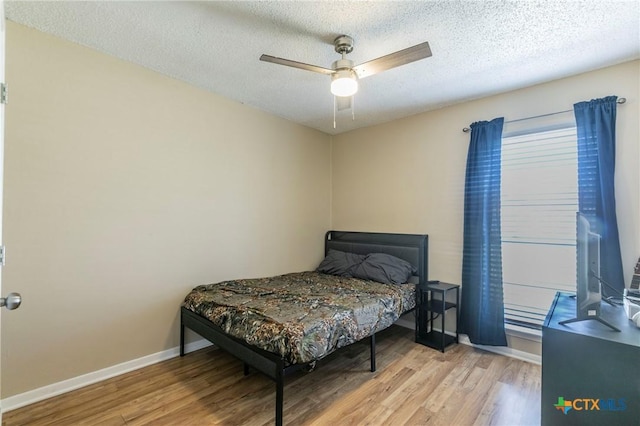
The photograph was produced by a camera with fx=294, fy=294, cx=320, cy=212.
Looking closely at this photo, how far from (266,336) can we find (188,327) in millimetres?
1243

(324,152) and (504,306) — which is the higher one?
(324,152)

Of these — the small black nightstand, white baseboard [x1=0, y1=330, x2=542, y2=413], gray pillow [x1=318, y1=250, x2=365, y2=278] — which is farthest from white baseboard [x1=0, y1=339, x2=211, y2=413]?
the small black nightstand

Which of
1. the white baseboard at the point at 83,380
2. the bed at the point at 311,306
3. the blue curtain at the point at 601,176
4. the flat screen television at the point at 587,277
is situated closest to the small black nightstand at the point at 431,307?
the bed at the point at 311,306

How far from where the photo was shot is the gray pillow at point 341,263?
374 centimetres

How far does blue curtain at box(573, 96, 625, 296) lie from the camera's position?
237 centimetres

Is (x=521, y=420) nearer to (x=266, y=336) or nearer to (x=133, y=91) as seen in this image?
(x=266, y=336)

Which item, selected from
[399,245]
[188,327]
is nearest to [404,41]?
[399,245]

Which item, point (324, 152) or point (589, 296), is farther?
point (324, 152)

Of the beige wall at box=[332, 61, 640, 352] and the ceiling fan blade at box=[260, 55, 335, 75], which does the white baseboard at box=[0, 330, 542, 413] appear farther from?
the ceiling fan blade at box=[260, 55, 335, 75]

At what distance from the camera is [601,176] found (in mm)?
2436

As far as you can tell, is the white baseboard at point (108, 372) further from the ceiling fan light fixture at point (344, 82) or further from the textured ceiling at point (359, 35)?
the ceiling fan light fixture at point (344, 82)

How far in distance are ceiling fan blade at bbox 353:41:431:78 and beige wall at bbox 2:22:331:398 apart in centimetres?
186

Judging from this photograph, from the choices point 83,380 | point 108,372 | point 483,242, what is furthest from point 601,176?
point 83,380

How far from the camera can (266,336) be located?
6.54 ft
